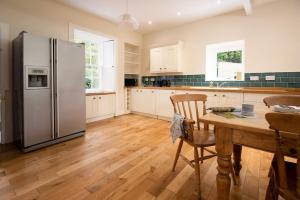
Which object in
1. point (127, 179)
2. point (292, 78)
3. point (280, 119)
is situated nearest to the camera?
point (280, 119)

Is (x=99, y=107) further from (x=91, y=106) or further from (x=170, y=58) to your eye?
(x=170, y=58)

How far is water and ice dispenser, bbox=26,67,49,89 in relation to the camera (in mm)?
2410

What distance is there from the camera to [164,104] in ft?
14.2

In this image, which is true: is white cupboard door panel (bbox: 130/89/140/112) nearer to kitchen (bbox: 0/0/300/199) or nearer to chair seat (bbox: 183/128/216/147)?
kitchen (bbox: 0/0/300/199)

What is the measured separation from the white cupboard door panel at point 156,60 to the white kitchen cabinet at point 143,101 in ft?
2.47

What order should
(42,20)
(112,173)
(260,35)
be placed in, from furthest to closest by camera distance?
(260,35)
(42,20)
(112,173)

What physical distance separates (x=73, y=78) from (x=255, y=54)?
3665 mm

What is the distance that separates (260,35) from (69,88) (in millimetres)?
3878

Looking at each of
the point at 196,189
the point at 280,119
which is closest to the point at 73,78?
the point at 196,189

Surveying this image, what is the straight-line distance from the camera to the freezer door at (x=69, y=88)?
2.74m

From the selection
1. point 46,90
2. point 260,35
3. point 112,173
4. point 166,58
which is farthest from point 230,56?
point 46,90

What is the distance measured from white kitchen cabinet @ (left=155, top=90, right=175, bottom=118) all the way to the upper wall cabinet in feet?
2.36

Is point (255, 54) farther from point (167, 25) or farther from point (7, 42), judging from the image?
point (7, 42)

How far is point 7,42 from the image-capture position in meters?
2.74
